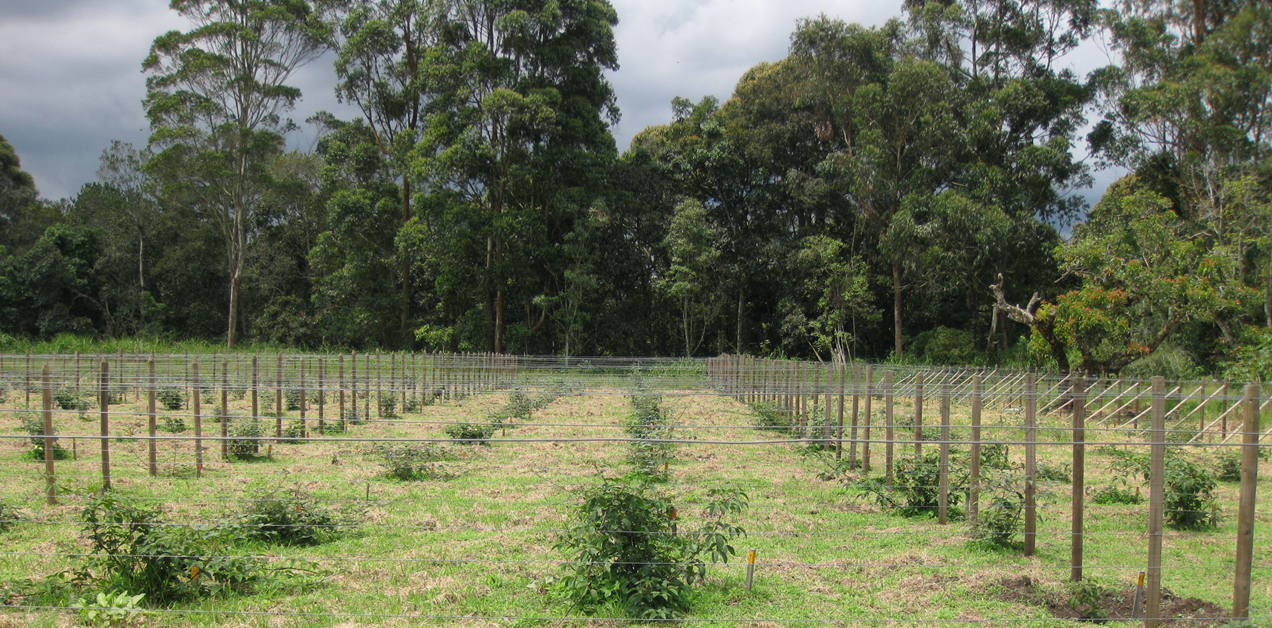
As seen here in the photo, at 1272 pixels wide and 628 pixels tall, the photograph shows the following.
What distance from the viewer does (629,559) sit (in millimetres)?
5039

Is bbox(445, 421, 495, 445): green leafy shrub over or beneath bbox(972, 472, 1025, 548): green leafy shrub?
beneath

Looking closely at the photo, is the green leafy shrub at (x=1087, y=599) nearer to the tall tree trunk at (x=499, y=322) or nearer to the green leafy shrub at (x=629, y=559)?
the green leafy shrub at (x=629, y=559)

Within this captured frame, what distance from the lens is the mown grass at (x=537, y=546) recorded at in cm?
506

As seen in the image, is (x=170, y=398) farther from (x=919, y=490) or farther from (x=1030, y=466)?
(x=1030, y=466)

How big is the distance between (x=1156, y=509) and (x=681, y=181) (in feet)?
97.8

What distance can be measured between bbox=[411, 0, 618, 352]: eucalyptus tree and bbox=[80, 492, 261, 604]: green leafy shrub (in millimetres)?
24568

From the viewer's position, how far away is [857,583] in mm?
5660

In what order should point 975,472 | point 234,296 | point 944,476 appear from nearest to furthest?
point 975,472
point 944,476
point 234,296

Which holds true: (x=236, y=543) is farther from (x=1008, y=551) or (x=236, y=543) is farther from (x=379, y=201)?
(x=379, y=201)

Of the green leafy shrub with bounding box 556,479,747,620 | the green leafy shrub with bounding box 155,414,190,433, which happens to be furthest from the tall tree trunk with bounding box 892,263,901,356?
the green leafy shrub with bounding box 556,479,747,620

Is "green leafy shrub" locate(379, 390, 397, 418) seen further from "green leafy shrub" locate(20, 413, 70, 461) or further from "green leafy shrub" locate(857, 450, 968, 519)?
"green leafy shrub" locate(857, 450, 968, 519)

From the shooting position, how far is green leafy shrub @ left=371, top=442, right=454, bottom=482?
9297mm

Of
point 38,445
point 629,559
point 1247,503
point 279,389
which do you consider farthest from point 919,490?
point 38,445

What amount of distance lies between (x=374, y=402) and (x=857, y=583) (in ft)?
47.7
